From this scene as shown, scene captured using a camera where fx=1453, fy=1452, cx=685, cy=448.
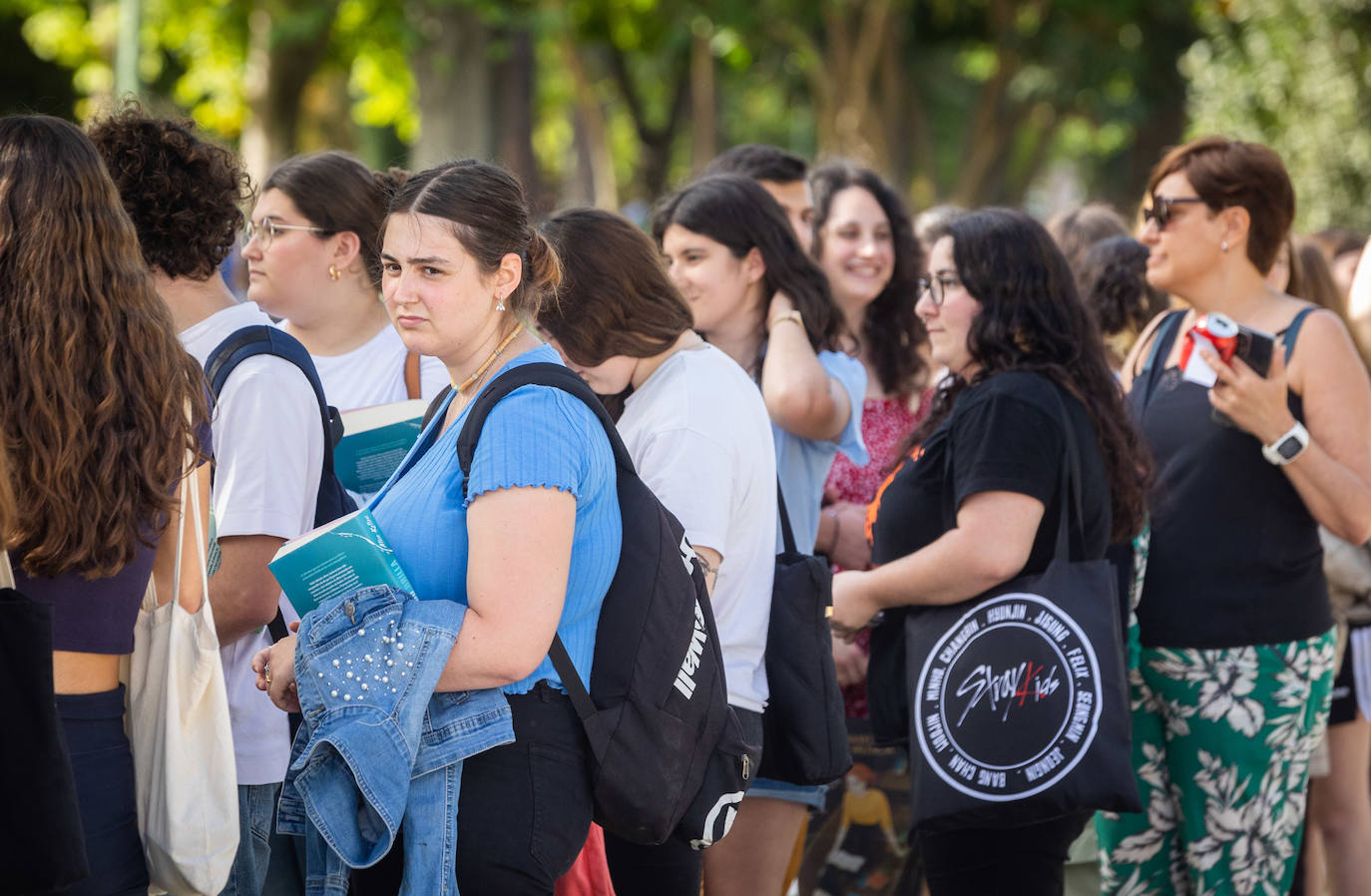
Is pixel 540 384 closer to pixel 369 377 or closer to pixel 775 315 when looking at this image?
pixel 369 377

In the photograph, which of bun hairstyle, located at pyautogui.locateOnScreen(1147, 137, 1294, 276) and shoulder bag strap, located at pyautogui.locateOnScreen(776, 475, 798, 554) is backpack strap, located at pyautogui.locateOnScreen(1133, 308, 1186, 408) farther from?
shoulder bag strap, located at pyautogui.locateOnScreen(776, 475, 798, 554)

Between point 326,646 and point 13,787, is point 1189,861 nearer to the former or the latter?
point 326,646

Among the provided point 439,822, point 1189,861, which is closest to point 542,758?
point 439,822

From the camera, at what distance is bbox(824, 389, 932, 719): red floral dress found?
4281mm

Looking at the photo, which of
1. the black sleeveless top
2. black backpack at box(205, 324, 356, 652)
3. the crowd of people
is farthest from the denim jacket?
the black sleeveless top

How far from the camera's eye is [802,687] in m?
3.34

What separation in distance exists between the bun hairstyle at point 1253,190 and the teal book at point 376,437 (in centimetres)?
233

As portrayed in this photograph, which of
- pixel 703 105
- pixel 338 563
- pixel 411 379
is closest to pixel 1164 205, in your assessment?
pixel 411 379

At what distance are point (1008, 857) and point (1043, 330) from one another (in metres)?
1.24

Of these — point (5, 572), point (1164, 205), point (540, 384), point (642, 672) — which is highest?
point (1164, 205)

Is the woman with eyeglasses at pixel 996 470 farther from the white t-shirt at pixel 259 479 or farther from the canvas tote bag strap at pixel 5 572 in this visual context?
the canvas tote bag strap at pixel 5 572

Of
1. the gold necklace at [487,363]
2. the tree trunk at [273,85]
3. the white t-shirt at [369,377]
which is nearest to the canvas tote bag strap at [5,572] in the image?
the gold necklace at [487,363]

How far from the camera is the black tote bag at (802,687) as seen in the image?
330 centimetres

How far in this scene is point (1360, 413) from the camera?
391 cm
